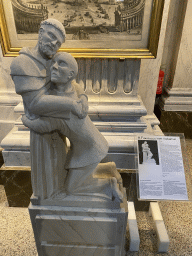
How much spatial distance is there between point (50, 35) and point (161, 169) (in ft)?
3.63

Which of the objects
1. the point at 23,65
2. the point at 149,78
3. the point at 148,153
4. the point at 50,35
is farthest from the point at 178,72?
the point at 23,65

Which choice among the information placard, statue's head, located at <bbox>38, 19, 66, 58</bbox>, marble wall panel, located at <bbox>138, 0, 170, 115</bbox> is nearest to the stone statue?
statue's head, located at <bbox>38, 19, 66, 58</bbox>

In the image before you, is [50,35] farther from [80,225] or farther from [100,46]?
[80,225]

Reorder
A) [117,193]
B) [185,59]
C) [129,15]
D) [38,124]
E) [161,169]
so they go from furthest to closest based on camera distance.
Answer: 1. [185,59]
2. [129,15]
3. [161,169]
4. [117,193]
5. [38,124]

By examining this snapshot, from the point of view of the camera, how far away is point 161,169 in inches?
60.7

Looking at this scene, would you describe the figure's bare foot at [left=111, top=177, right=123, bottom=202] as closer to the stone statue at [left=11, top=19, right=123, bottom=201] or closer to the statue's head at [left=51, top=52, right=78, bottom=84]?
the stone statue at [left=11, top=19, right=123, bottom=201]

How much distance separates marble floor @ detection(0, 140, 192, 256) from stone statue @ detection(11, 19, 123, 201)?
2.35 feet

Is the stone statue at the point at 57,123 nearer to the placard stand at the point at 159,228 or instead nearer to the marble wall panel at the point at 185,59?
the placard stand at the point at 159,228

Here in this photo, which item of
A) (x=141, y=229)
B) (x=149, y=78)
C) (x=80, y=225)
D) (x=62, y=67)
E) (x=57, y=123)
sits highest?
(x=62, y=67)

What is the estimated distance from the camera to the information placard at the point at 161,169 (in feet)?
4.87

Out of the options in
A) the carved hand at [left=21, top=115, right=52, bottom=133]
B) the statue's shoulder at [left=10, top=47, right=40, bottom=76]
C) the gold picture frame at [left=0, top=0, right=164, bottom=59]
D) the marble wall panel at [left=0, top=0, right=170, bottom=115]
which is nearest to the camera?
the statue's shoulder at [left=10, top=47, right=40, bottom=76]

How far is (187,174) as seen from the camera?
157cm

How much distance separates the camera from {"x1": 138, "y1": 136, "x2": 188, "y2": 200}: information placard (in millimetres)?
1483

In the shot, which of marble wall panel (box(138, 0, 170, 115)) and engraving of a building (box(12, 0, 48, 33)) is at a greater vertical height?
engraving of a building (box(12, 0, 48, 33))
